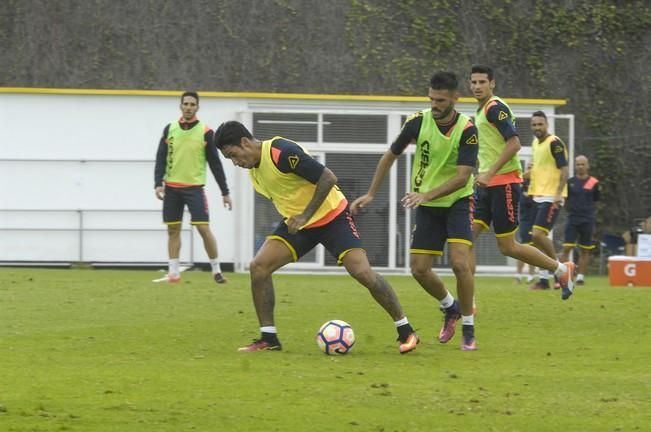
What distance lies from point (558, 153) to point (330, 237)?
8.68 m

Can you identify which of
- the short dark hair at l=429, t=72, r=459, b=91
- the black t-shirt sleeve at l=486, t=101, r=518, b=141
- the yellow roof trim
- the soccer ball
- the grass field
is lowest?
the grass field

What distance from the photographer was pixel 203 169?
19.0 meters

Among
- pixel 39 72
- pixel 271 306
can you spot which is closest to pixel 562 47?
pixel 39 72

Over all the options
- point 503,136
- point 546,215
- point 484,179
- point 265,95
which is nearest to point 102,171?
point 265,95

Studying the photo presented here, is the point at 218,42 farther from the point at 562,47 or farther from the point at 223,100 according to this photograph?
the point at 562,47

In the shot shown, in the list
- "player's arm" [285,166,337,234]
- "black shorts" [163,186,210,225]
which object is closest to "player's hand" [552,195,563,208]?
"black shorts" [163,186,210,225]

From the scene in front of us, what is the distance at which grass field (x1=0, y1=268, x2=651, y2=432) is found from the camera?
8.05 m

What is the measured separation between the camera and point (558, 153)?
1916 centimetres

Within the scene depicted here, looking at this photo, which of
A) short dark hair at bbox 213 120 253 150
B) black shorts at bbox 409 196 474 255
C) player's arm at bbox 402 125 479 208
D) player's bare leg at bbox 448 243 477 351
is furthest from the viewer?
black shorts at bbox 409 196 474 255

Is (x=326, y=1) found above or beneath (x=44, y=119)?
above

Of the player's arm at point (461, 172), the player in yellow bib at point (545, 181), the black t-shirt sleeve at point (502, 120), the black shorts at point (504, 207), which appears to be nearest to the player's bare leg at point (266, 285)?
the player's arm at point (461, 172)

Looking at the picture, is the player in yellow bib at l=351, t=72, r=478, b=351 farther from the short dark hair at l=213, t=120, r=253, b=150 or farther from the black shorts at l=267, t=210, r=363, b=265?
the short dark hair at l=213, t=120, r=253, b=150

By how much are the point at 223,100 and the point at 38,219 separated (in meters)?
4.12

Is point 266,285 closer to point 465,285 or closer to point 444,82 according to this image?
point 465,285
